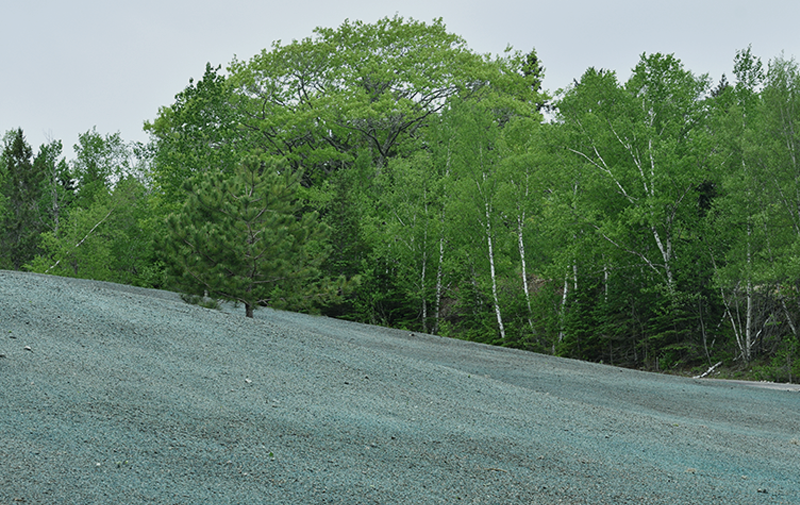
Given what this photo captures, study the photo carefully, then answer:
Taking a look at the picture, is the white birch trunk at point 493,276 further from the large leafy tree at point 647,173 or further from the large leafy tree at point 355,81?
the large leafy tree at point 355,81

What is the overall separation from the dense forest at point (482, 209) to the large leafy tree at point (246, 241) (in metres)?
0.05

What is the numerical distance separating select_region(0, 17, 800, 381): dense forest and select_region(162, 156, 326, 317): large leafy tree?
0.05 m

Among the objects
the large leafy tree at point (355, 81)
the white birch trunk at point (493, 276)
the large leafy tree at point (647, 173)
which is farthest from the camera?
the large leafy tree at point (355, 81)

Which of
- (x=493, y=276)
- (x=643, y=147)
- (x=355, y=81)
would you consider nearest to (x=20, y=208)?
(x=355, y=81)

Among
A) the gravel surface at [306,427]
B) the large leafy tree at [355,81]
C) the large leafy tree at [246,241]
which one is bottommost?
the gravel surface at [306,427]

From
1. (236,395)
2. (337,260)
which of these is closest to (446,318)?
(337,260)

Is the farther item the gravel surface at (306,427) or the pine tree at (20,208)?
the pine tree at (20,208)

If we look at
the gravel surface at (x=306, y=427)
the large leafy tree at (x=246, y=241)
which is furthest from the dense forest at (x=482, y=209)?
the gravel surface at (x=306, y=427)

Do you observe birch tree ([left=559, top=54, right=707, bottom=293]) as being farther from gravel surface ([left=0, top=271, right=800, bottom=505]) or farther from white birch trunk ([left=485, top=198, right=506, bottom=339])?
gravel surface ([left=0, top=271, right=800, bottom=505])

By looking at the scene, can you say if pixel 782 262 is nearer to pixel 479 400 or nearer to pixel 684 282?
pixel 684 282

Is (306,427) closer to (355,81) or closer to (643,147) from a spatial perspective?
(643,147)

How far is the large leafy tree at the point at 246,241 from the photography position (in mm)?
12109

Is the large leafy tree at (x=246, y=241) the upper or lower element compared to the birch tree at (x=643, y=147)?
lower

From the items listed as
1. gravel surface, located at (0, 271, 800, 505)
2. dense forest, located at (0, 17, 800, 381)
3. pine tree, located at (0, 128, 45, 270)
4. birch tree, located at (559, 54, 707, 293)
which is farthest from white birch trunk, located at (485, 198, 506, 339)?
pine tree, located at (0, 128, 45, 270)
